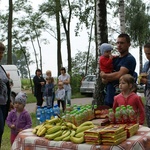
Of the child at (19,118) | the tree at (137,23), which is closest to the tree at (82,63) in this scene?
the tree at (137,23)

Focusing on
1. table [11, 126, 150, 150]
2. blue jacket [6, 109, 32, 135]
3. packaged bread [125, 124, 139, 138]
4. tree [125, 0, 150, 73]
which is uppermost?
tree [125, 0, 150, 73]

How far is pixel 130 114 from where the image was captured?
4.10m

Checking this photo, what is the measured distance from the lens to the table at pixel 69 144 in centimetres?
342

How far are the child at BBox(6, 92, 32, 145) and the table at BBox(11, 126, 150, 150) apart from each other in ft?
5.94

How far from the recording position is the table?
135 inches

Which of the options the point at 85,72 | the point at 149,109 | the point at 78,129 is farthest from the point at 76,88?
the point at 78,129

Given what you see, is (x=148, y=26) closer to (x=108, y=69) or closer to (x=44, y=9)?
(x=44, y=9)

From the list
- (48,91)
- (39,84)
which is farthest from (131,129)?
(39,84)

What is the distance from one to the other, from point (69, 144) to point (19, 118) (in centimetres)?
253

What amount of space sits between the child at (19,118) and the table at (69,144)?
181cm

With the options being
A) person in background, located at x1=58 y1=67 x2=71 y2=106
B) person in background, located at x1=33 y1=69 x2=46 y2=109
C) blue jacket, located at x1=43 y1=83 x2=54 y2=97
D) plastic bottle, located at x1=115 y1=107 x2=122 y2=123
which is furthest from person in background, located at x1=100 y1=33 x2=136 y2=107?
person in background, located at x1=58 y1=67 x2=71 y2=106

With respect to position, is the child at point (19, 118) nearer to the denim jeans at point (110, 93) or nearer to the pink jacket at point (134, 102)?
the denim jeans at point (110, 93)

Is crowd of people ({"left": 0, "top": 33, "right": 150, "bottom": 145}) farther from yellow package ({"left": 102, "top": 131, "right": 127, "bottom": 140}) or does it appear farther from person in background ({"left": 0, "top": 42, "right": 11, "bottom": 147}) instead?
yellow package ({"left": 102, "top": 131, "right": 127, "bottom": 140})

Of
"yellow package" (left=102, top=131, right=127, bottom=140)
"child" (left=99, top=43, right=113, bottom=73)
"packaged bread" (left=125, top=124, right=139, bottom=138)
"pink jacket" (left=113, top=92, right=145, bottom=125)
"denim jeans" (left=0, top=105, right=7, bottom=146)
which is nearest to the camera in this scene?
"yellow package" (left=102, top=131, right=127, bottom=140)
